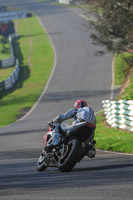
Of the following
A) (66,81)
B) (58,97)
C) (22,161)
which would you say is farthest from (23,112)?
(22,161)

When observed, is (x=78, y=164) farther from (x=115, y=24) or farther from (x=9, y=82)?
(x=9, y=82)

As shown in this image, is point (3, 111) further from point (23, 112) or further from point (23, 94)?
point (23, 94)

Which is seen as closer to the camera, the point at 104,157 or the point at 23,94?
the point at 104,157

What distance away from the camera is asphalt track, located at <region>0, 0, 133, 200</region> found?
7.41 m

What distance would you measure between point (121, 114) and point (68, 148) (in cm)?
981

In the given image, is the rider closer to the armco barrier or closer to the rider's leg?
the rider's leg

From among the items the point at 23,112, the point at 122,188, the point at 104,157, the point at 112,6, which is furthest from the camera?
the point at 23,112

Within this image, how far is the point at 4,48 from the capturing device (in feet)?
212

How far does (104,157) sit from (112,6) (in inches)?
790

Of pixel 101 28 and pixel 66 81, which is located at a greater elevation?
pixel 101 28

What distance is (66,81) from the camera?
43094 mm

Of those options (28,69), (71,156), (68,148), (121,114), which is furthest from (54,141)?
(28,69)

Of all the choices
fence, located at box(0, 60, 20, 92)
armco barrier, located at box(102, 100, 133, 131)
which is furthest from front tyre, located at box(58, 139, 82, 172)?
fence, located at box(0, 60, 20, 92)

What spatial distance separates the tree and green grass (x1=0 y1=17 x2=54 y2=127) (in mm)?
7238
